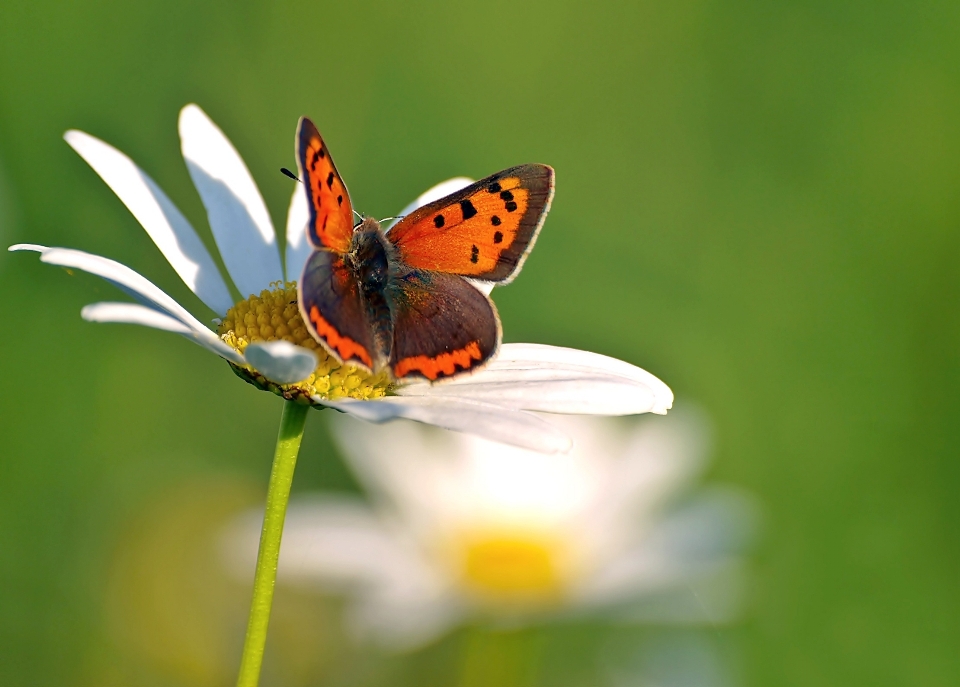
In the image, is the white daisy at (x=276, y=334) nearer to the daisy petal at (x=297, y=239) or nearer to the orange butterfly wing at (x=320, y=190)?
the daisy petal at (x=297, y=239)

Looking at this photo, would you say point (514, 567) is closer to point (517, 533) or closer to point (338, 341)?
point (517, 533)

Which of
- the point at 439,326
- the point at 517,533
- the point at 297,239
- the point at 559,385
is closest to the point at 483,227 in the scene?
the point at 439,326

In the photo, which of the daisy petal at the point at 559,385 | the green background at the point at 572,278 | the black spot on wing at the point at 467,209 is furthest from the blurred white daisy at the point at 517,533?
the black spot on wing at the point at 467,209

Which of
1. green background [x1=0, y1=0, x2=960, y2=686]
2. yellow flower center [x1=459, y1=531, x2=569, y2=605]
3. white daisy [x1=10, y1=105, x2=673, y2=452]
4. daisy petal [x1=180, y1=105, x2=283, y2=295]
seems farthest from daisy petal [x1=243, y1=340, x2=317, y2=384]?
yellow flower center [x1=459, y1=531, x2=569, y2=605]

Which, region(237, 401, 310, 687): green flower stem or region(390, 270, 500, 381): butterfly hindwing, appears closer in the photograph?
region(237, 401, 310, 687): green flower stem

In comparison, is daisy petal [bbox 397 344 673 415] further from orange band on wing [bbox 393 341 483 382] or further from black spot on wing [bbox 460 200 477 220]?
black spot on wing [bbox 460 200 477 220]
